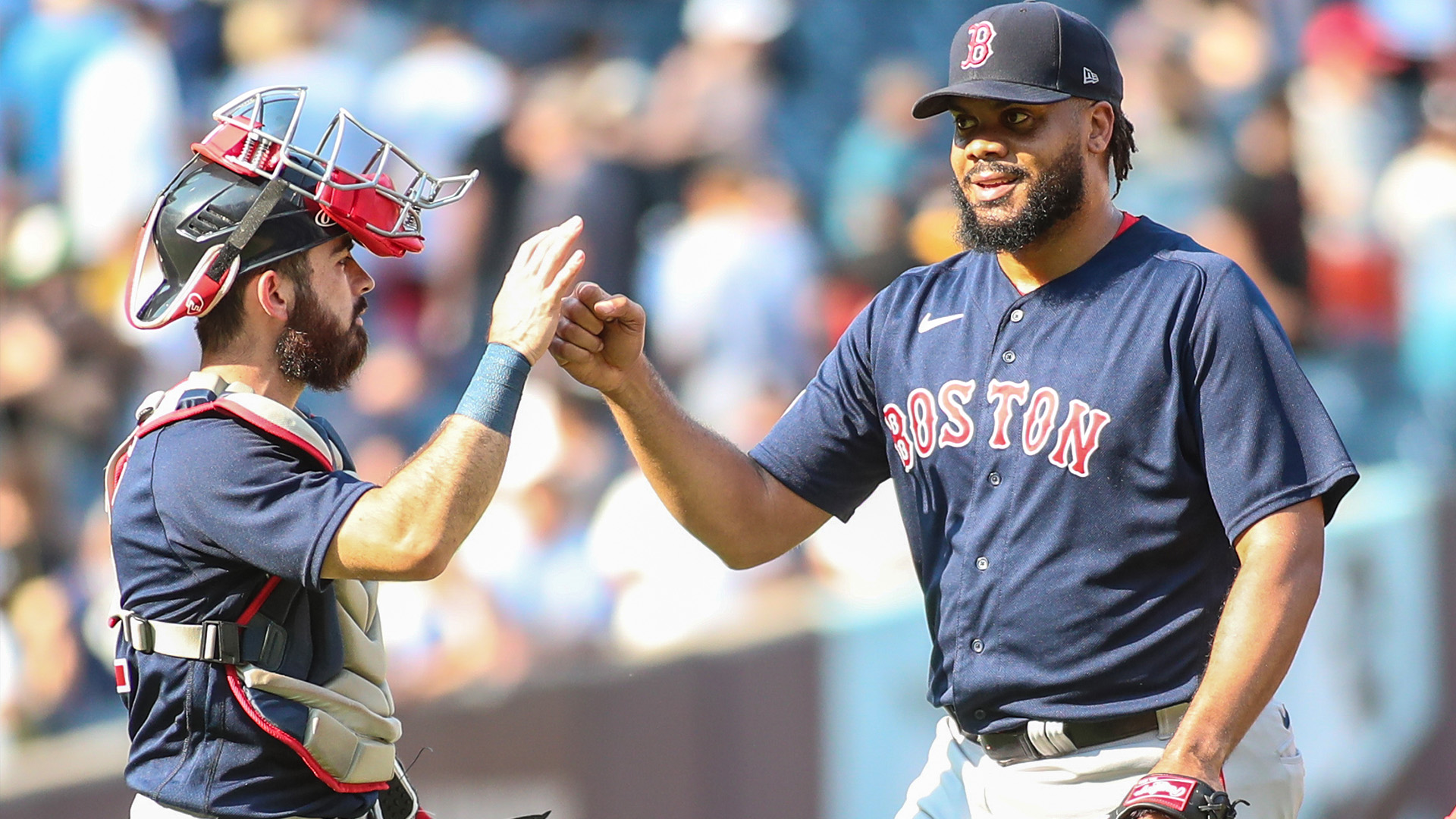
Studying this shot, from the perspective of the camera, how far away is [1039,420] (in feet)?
11.3

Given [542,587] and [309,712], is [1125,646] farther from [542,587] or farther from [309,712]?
[542,587]

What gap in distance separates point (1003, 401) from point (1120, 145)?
0.62m

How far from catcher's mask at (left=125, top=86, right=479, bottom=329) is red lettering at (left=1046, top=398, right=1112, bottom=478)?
1.25 m

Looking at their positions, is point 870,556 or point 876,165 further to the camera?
point 876,165

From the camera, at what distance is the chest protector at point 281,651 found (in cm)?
311

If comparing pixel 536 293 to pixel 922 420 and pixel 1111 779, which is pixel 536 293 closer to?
pixel 922 420

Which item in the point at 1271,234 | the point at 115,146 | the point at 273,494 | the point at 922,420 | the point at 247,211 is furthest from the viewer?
the point at 115,146

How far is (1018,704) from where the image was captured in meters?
3.46

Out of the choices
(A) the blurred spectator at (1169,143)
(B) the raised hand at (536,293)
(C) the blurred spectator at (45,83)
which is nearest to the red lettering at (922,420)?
(B) the raised hand at (536,293)

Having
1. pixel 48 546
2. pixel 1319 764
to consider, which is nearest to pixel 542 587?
pixel 48 546

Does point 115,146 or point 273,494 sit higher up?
point 115,146

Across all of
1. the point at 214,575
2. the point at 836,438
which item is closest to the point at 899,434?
the point at 836,438

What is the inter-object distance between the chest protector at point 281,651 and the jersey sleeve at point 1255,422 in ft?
5.22

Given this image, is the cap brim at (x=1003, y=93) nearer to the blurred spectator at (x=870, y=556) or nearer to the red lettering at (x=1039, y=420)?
the red lettering at (x=1039, y=420)
